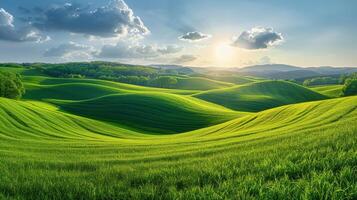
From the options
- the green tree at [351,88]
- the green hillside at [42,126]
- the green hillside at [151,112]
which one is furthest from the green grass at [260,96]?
the green hillside at [42,126]

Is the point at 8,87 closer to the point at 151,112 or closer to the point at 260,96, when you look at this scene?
the point at 151,112

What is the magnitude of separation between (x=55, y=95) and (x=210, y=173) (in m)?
127

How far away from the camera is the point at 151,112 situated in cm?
7844

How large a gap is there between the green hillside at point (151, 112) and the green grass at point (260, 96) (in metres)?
26.7

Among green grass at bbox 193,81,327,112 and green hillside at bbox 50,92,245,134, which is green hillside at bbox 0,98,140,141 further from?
green grass at bbox 193,81,327,112

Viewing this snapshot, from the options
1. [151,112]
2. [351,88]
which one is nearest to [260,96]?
[351,88]

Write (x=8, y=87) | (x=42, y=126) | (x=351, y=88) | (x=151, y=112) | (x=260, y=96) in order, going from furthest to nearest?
1. (x=260, y=96)
2. (x=351, y=88)
3. (x=8, y=87)
4. (x=151, y=112)
5. (x=42, y=126)

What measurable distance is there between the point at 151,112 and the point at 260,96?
5610 centimetres

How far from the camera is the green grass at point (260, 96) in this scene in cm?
10981

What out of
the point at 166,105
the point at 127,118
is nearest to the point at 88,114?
the point at 127,118

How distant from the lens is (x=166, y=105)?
273 feet

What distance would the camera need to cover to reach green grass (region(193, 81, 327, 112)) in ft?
360

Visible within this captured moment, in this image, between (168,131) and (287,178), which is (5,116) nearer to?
(168,131)

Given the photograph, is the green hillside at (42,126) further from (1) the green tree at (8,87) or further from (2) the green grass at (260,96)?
(2) the green grass at (260,96)
